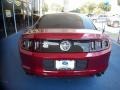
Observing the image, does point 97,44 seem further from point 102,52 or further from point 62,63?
point 62,63

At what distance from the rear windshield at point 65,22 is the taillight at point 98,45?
583 millimetres

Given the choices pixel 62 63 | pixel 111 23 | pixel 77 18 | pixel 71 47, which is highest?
pixel 77 18

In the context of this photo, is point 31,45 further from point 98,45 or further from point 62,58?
point 98,45

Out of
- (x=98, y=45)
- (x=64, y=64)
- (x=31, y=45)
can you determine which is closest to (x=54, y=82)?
(x=64, y=64)

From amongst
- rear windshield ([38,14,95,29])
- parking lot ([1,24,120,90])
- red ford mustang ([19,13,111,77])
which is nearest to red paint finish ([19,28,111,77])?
red ford mustang ([19,13,111,77])

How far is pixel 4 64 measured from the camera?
494 cm

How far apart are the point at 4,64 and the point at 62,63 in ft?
6.53

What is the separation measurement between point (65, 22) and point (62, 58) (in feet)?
3.68

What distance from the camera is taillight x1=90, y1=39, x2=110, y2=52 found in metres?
3.46

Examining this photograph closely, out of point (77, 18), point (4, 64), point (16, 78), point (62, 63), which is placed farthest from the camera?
point (4, 64)

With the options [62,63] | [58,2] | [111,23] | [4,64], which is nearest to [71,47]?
[62,63]

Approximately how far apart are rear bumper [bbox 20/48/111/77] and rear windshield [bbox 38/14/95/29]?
0.84m

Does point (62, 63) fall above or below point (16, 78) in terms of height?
above

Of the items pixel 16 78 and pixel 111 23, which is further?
pixel 111 23
